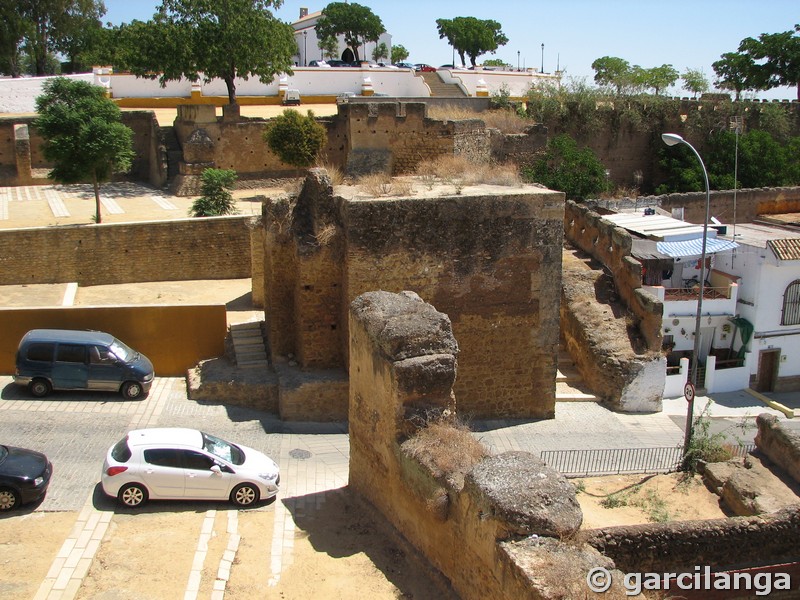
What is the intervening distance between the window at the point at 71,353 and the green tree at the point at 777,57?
127ft

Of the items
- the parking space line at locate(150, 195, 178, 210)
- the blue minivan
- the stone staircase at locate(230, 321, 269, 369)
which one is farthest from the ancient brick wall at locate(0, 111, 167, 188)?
the blue minivan

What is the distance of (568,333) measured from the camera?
64.3ft

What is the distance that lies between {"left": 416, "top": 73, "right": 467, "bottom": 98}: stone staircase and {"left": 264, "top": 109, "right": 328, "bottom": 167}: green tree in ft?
43.2

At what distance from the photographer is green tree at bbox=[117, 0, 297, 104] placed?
29.1 m

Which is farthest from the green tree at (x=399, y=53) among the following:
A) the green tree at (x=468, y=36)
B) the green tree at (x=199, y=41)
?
the green tree at (x=199, y=41)

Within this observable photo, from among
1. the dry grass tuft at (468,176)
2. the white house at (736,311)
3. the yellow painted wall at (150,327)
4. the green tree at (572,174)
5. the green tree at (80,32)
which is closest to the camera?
the yellow painted wall at (150,327)

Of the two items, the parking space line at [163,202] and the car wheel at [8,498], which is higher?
the parking space line at [163,202]

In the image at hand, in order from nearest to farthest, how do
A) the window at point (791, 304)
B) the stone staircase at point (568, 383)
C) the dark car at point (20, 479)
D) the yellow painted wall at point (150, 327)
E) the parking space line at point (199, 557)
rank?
the parking space line at point (199, 557), the dark car at point (20, 479), the yellow painted wall at point (150, 327), the stone staircase at point (568, 383), the window at point (791, 304)

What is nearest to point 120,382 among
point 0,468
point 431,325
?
point 0,468

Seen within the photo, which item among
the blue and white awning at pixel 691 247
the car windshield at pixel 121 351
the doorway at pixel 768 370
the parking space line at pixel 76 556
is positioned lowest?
the doorway at pixel 768 370

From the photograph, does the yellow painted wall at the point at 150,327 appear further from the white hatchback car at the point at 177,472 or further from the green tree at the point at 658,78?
the green tree at the point at 658,78

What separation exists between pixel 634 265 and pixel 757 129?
20.9m

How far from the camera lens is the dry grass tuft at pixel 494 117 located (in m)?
30.7

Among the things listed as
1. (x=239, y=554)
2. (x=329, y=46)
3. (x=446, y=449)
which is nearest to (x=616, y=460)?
(x=446, y=449)
